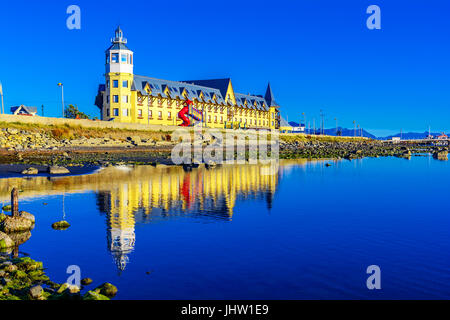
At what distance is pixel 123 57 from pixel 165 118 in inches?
731

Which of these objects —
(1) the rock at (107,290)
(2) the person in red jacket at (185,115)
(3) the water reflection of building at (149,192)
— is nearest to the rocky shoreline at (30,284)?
(1) the rock at (107,290)

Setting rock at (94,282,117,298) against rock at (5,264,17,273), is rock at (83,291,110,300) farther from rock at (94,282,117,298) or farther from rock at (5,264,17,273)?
rock at (5,264,17,273)

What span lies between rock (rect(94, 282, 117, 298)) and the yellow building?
73.9 metres

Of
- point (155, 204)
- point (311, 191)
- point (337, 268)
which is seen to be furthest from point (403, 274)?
point (311, 191)

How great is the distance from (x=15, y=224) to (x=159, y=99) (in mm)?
78167

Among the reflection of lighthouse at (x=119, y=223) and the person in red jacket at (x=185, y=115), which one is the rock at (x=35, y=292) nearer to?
the reflection of lighthouse at (x=119, y=223)

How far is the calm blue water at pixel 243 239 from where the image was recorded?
419 inches

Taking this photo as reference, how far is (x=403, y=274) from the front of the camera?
11359 millimetres

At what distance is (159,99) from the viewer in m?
91.4

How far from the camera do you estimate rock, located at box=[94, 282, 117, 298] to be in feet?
→ 31.8

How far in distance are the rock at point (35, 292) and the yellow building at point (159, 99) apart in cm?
7402
